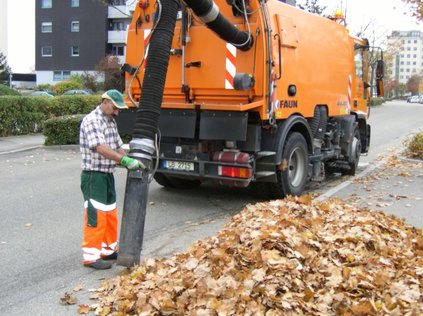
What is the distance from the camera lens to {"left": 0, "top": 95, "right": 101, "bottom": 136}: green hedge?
53.4 feet

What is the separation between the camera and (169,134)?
745cm

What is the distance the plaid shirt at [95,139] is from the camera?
5.01m

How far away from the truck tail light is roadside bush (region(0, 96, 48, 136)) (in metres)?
10.9

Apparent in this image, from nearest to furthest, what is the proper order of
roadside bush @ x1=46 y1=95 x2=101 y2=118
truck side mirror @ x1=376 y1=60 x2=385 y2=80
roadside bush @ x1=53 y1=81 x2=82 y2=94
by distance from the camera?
truck side mirror @ x1=376 y1=60 x2=385 y2=80 → roadside bush @ x1=46 y1=95 x2=101 y2=118 → roadside bush @ x1=53 y1=81 x2=82 y2=94

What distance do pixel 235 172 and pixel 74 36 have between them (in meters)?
51.6

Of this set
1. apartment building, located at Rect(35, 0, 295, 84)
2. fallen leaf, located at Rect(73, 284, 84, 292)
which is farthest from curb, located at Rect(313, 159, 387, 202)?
apartment building, located at Rect(35, 0, 295, 84)

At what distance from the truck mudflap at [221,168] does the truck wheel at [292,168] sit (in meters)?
0.75

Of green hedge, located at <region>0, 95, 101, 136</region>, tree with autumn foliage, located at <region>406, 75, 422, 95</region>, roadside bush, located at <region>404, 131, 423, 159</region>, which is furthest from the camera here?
tree with autumn foliage, located at <region>406, 75, 422, 95</region>

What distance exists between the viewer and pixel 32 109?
17.2m

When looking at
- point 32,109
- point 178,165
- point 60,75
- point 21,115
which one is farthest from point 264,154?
point 60,75

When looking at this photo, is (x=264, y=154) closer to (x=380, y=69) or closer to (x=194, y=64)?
(x=194, y=64)

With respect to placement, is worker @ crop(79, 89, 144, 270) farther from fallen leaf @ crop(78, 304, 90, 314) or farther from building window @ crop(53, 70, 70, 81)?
building window @ crop(53, 70, 70, 81)

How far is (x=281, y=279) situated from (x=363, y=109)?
8.75 m

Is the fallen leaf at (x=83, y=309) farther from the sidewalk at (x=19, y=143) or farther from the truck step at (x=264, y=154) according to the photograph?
the sidewalk at (x=19, y=143)
